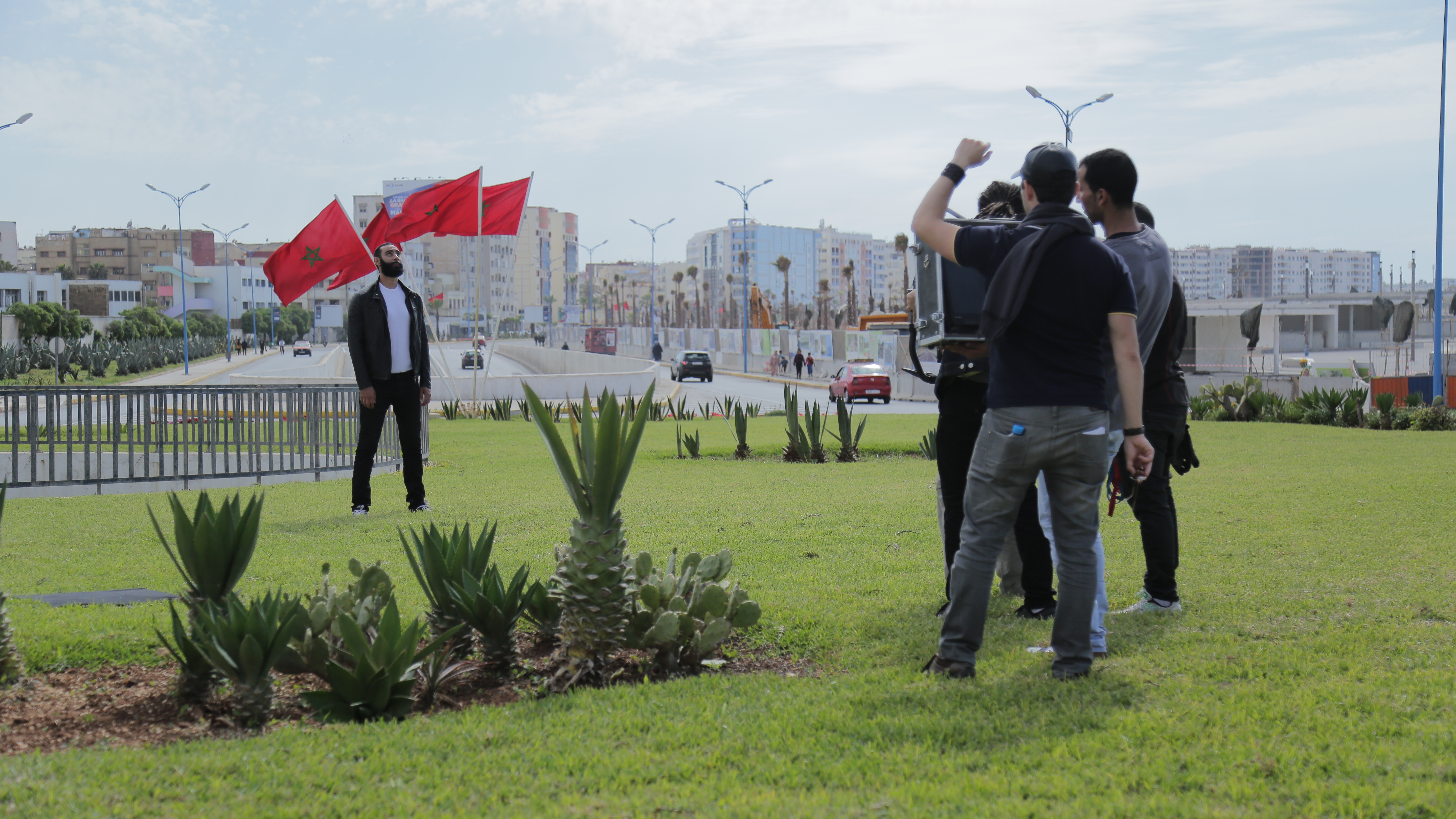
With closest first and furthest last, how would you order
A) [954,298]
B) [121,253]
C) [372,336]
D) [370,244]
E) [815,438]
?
[954,298], [372,336], [815,438], [370,244], [121,253]

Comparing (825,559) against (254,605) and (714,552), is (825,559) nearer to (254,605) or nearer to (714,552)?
(714,552)

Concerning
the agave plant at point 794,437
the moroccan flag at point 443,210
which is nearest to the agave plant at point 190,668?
the agave plant at point 794,437

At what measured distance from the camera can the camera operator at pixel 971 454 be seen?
167 inches

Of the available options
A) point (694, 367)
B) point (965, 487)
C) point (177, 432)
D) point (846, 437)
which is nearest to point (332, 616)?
point (965, 487)

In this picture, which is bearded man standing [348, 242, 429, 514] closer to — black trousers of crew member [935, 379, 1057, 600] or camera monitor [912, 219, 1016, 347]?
black trousers of crew member [935, 379, 1057, 600]

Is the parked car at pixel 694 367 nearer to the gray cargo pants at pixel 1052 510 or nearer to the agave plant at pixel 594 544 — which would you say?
the agave plant at pixel 594 544

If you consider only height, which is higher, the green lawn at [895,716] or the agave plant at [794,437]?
the agave plant at [794,437]

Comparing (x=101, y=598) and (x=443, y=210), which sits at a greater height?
(x=443, y=210)

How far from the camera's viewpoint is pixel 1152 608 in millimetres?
4504

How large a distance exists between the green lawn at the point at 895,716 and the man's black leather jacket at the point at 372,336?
141 centimetres

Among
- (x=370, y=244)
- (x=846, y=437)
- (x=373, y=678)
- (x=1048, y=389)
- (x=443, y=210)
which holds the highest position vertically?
(x=443, y=210)

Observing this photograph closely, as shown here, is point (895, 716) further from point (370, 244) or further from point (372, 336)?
point (370, 244)

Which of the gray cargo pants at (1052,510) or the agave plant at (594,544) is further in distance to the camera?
the agave plant at (594,544)

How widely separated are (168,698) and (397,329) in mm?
4390
